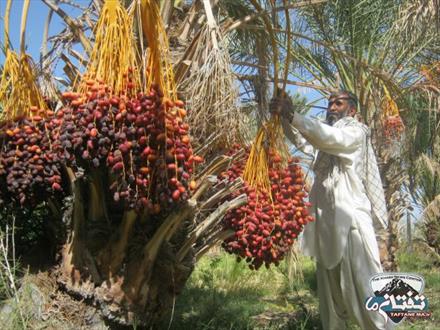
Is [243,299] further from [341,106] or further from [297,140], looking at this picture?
[341,106]

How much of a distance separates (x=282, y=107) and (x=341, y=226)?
842 millimetres

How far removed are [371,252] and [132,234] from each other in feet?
4.62

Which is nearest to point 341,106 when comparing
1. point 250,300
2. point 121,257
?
point 121,257

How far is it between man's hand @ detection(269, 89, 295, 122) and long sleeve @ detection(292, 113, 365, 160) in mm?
81

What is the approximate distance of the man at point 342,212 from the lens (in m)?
3.01

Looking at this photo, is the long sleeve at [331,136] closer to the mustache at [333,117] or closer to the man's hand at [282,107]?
the man's hand at [282,107]

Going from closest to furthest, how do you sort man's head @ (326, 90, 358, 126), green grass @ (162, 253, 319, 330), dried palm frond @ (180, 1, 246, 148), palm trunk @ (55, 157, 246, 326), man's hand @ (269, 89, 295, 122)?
dried palm frond @ (180, 1, 246, 148) < palm trunk @ (55, 157, 246, 326) < man's hand @ (269, 89, 295, 122) < man's head @ (326, 90, 358, 126) < green grass @ (162, 253, 319, 330)

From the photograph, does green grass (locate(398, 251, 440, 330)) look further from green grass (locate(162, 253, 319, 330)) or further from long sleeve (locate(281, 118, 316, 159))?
long sleeve (locate(281, 118, 316, 159))

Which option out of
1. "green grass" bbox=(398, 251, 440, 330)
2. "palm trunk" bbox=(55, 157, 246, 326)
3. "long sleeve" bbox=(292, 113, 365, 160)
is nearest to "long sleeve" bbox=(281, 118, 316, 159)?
"long sleeve" bbox=(292, 113, 365, 160)

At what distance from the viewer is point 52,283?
2.53 metres

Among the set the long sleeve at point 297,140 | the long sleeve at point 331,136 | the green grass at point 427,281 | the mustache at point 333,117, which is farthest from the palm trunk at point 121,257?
the green grass at point 427,281

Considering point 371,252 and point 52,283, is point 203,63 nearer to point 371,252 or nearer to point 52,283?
point 52,283

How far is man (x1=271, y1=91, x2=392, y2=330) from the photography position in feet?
9.87

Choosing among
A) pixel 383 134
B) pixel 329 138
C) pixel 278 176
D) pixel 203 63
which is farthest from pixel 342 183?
pixel 383 134
